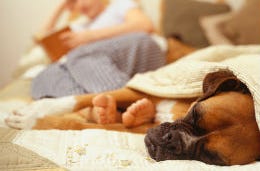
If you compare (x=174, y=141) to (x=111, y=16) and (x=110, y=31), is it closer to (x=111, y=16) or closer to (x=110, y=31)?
(x=110, y=31)

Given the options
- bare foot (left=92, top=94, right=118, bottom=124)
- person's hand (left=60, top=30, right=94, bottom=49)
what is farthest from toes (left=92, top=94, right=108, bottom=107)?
person's hand (left=60, top=30, right=94, bottom=49)

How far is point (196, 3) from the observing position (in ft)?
7.74

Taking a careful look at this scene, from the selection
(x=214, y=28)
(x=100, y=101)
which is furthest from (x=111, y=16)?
(x=100, y=101)

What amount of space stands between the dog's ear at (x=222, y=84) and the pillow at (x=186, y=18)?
1.15m

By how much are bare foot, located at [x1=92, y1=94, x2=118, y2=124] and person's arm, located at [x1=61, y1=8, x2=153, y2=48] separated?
30.9 inches

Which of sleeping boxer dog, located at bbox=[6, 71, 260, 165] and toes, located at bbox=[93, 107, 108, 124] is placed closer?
sleeping boxer dog, located at bbox=[6, 71, 260, 165]

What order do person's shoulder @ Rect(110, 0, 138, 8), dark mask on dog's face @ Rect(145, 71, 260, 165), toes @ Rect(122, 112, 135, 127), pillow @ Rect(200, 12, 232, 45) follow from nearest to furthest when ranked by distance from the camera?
dark mask on dog's face @ Rect(145, 71, 260, 165), toes @ Rect(122, 112, 135, 127), pillow @ Rect(200, 12, 232, 45), person's shoulder @ Rect(110, 0, 138, 8)

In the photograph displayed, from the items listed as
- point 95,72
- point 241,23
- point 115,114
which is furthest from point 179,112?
point 241,23

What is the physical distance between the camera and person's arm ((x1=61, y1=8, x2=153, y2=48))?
2020mm

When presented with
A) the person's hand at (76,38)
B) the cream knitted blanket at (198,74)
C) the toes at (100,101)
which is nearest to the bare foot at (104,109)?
the toes at (100,101)

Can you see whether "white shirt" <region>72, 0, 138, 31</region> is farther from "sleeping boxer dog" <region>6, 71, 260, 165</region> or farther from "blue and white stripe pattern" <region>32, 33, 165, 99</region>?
"sleeping boxer dog" <region>6, 71, 260, 165</region>

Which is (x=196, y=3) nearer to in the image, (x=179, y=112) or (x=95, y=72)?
(x=95, y=72)

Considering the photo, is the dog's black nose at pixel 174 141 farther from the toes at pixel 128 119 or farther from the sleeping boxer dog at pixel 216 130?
the toes at pixel 128 119

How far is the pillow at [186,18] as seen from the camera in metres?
2.24
